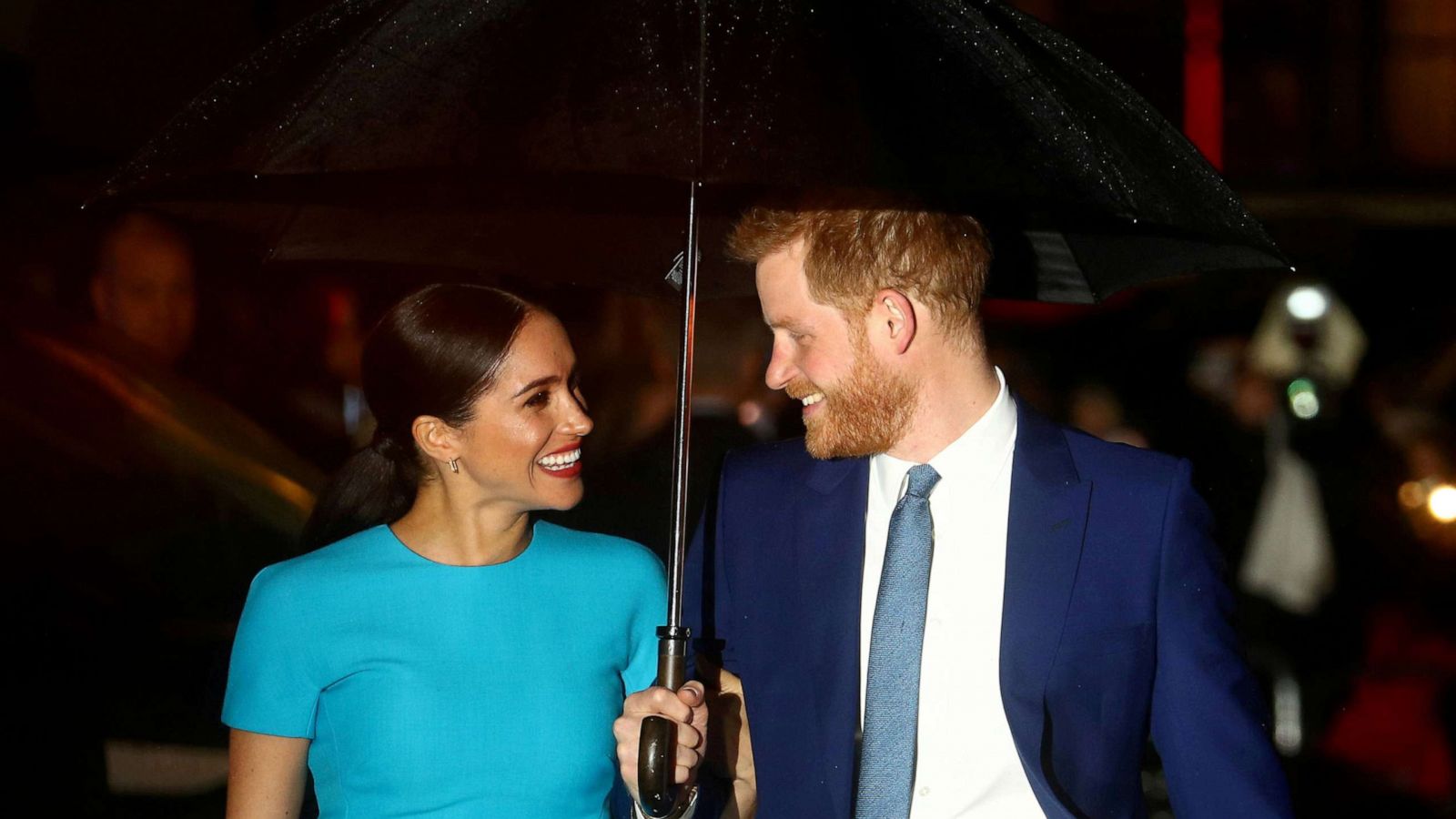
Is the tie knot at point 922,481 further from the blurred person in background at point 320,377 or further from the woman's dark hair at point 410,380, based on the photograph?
the blurred person in background at point 320,377

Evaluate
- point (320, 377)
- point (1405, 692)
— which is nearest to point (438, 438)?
point (1405, 692)

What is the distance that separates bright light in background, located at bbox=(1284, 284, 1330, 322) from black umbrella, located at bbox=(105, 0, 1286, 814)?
34.3 ft

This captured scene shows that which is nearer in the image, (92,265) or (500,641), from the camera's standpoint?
(500,641)

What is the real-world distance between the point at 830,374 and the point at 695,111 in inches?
32.6

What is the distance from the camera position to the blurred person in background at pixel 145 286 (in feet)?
17.6

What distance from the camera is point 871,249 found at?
2713mm

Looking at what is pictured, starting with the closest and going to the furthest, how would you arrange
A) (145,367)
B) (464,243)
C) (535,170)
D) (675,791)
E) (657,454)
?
(535,170), (675,791), (464,243), (657,454), (145,367)

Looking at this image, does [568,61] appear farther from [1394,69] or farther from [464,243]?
[1394,69]

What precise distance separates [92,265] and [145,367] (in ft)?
2.40

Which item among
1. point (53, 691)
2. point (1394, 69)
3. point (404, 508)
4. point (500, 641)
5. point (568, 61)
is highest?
point (1394, 69)

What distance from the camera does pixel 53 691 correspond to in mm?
3938

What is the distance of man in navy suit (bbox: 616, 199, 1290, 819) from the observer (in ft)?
8.30

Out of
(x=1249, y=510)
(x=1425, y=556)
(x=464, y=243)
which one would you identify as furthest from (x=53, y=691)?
(x=1249, y=510)

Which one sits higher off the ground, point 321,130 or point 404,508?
point 321,130
